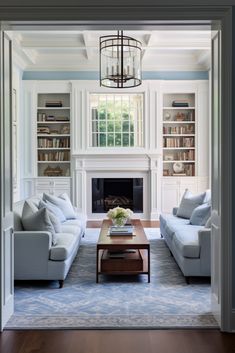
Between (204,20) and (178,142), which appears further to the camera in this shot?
(178,142)

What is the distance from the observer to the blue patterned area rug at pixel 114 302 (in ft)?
12.5

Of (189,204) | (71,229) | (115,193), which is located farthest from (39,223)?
(115,193)

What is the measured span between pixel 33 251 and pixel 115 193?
18.4ft

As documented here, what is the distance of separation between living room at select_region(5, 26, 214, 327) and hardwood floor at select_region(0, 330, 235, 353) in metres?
6.26

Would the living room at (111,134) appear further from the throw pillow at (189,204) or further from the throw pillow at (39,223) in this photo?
the throw pillow at (39,223)

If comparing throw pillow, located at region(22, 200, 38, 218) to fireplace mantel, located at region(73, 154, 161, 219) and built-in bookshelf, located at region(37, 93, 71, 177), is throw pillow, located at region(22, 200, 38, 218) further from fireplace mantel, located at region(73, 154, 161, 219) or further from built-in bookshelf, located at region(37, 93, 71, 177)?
built-in bookshelf, located at region(37, 93, 71, 177)

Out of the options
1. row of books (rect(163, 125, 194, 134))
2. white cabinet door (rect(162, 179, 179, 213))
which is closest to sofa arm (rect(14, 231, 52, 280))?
white cabinet door (rect(162, 179, 179, 213))

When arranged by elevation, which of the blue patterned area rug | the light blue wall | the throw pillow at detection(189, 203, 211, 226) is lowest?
the blue patterned area rug

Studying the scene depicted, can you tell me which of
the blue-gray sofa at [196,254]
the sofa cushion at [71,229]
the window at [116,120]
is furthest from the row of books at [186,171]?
the blue-gray sofa at [196,254]

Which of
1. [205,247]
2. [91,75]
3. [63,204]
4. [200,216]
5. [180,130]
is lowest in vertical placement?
[205,247]

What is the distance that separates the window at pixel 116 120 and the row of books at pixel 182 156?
2.57 ft

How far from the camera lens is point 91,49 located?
9016mm

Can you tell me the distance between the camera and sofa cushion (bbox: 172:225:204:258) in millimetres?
4934

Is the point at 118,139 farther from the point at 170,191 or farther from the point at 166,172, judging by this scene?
the point at 170,191
